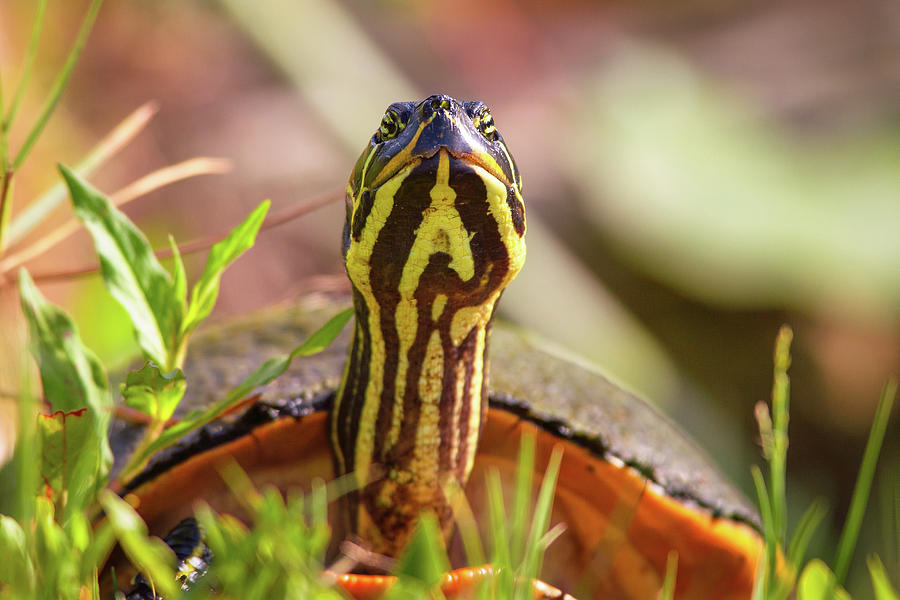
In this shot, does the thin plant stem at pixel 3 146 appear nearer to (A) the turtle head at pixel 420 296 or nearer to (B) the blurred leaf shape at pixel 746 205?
(A) the turtle head at pixel 420 296

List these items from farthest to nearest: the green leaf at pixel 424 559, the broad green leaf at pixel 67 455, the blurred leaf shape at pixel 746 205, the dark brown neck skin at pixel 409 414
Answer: the blurred leaf shape at pixel 746 205
the dark brown neck skin at pixel 409 414
the broad green leaf at pixel 67 455
the green leaf at pixel 424 559

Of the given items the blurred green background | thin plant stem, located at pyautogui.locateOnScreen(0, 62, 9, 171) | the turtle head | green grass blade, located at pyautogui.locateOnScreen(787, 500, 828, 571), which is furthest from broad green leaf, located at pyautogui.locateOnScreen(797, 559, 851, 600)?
the blurred green background

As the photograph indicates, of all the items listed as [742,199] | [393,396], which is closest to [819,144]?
[742,199]

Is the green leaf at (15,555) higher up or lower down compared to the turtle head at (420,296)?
lower down

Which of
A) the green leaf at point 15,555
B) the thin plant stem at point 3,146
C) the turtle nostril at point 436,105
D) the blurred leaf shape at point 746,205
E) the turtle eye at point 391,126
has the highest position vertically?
the blurred leaf shape at point 746,205

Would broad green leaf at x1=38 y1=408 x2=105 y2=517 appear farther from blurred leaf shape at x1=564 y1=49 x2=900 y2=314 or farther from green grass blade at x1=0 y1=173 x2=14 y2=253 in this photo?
blurred leaf shape at x1=564 y1=49 x2=900 y2=314

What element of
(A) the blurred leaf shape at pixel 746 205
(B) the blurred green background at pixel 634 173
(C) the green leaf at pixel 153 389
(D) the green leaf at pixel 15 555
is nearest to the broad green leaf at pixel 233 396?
(C) the green leaf at pixel 153 389

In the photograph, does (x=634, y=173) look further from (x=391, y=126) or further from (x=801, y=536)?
(x=801, y=536)
